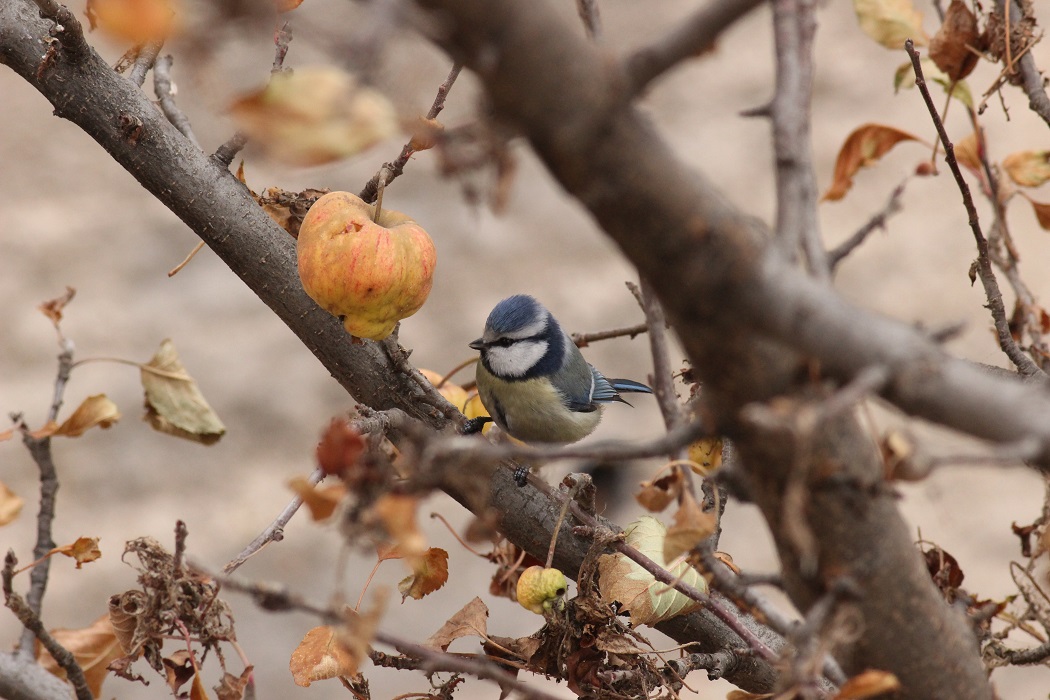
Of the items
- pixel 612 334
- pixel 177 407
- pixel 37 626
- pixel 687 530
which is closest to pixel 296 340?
pixel 177 407

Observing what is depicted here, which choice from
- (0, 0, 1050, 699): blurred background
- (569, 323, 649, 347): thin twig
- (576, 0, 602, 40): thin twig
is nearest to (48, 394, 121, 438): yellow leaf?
(569, 323, 649, 347): thin twig

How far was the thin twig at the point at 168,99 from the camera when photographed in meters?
1.32

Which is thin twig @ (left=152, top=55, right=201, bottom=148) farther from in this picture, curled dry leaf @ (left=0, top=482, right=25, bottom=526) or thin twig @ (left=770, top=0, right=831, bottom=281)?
thin twig @ (left=770, top=0, right=831, bottom=281)

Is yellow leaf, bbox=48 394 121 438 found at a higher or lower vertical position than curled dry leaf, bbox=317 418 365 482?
higher

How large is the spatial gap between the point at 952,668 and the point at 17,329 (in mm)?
3438

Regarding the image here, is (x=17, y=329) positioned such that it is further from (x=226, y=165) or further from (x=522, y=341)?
(x=226, y=165)

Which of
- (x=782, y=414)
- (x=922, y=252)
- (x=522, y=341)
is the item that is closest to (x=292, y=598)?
(x=782, y=414)

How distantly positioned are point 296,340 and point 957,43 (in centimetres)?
275

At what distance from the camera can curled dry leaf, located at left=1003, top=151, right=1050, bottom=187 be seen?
1315mm

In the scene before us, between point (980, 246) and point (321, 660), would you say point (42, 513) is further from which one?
point (980, 246)

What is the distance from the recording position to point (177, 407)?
1.35 m

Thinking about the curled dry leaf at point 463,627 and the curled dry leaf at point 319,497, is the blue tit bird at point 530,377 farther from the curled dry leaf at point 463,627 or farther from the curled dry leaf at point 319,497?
the curled dry leaf at point 319,497

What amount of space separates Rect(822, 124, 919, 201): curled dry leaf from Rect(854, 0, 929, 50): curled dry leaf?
0.35 ft

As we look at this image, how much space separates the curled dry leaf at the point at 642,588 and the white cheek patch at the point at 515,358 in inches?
41.4
